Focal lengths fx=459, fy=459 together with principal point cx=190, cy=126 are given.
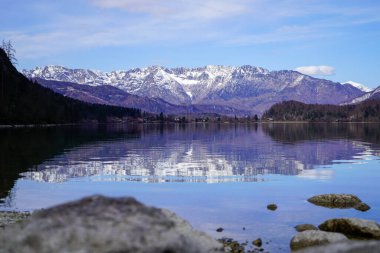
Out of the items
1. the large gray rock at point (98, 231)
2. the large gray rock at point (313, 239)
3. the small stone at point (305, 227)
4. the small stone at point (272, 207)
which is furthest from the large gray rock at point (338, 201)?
the large gray rock at point (98, 231)

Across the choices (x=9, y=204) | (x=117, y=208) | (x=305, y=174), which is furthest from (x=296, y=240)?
(x=305, y=174)

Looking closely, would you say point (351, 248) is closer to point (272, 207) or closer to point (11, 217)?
point (11, 217)

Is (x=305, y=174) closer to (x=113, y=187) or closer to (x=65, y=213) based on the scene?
(x=113, y=187)

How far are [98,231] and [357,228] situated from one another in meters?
22.0

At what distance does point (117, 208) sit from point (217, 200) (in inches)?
1232

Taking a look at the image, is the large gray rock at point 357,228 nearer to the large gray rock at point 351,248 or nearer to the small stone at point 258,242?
the small stone at point 258,242

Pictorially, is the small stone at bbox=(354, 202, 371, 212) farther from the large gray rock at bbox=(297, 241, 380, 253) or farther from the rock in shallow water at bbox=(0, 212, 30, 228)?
the large gray rock at bbox=(297, 241, 380, 253)

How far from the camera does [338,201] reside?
4172 cm

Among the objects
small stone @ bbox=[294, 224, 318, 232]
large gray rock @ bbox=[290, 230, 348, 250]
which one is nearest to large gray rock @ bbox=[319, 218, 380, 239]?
small stone @ bbox=[294, 224, 318, 232]

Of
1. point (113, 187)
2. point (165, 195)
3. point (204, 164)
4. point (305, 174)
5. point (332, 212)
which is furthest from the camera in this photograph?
point (204, 164)

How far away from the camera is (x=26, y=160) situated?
7806 centimetres

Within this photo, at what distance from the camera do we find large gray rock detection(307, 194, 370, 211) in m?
40.7

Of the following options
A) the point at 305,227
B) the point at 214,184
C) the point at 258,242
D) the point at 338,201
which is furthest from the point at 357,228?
the point at 214,184

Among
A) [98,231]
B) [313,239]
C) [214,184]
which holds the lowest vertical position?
[214,184]
